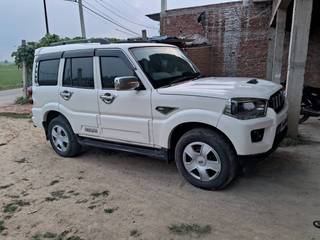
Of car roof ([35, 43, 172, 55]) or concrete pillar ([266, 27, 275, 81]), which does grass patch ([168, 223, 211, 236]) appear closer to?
car roof ([35, 43, 172, 55])

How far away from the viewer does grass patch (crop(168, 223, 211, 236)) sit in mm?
3199

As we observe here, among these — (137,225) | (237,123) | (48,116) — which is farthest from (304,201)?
(48,116)

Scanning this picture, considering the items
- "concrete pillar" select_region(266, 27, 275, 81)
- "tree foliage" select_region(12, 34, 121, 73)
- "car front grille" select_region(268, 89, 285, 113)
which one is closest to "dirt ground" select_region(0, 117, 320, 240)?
"car front grille" select_region(268, 89, 285, 113)

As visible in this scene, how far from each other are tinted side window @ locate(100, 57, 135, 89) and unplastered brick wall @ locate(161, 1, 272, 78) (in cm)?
743

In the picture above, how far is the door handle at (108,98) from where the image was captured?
467 cm

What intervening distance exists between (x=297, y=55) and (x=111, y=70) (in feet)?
10.9

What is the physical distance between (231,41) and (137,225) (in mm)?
11003

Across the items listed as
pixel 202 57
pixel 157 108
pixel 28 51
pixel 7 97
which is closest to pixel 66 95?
pixel 157 108

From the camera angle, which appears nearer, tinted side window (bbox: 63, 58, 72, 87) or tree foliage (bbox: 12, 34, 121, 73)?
tinted side window (bbox: 63, 58, 72, 87)

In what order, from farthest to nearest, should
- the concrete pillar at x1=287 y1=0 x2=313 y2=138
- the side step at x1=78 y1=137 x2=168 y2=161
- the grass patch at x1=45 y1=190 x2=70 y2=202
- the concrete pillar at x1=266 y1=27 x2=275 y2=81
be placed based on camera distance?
the concrete pillar at x1=266 y1=27 x2=275 y2=81
the concrete pillar at x1=287 y1=0 x2=313 y2=138
the side step at x1=78 y1=137 x2=168 y2=161
the grass patch at x1=45 y1=190 x2=70 y2=202

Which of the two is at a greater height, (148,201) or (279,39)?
(279,39)

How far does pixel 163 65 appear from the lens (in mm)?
4762

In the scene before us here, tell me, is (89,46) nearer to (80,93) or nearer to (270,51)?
(80,93)

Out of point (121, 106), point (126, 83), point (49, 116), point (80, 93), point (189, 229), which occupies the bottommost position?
point (189, 229)
